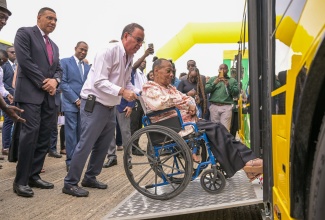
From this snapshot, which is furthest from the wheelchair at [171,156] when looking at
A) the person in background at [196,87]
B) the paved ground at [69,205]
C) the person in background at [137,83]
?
the person in background at [196,87]

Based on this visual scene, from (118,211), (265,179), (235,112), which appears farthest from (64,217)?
(235,112)

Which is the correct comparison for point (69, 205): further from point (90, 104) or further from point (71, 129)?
point (71, 129)

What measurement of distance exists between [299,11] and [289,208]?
29.4 inches

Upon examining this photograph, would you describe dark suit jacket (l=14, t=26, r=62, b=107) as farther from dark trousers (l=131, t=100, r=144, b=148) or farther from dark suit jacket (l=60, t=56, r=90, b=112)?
dark trousers (l=131, t=100, r=144, b=148)

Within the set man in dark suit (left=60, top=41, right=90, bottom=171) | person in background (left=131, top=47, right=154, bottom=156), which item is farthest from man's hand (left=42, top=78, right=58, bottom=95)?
person in background (left=131, top=47, right=154, bottom=156)

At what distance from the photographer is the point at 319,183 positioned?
1183 millimetres

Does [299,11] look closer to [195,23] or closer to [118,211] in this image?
[118,211]

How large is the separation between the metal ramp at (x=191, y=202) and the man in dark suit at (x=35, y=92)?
120 centimetres

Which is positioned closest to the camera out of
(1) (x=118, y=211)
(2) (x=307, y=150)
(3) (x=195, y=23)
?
(2) (x=307, y=150)

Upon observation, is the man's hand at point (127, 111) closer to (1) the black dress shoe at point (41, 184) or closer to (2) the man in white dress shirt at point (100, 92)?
(2) the man in white dress shirt at point (100, 92)

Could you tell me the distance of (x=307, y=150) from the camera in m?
1.32

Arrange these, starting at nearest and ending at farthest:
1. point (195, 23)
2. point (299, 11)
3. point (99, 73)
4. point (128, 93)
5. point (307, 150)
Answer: point (307, 150) < point (299, 11) < point (128, 93) < point (99, 73) < point (195, 23)

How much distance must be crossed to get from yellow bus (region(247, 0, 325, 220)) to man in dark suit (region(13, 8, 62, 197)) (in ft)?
8.01

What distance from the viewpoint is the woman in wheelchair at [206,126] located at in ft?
10.2
